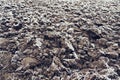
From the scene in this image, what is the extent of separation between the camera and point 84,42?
5133 millimetres

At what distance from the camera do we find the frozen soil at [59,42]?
441 cm

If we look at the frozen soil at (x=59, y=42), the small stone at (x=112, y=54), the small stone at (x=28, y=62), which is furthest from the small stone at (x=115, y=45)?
the small stone at (x=28, y=62)

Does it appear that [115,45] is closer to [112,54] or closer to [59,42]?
[112,54]

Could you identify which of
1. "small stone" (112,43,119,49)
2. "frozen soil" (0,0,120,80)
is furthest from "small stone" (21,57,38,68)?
"small stone" (112,43,119,49)

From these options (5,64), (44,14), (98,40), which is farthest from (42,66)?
(44,14)

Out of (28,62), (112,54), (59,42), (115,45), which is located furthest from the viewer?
(59,42)

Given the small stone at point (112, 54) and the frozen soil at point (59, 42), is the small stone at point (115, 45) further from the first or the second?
the small stone at point (112, 54)

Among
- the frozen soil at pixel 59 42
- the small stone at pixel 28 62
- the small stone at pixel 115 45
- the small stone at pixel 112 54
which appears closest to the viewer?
the frozen soil at pixel 59 42

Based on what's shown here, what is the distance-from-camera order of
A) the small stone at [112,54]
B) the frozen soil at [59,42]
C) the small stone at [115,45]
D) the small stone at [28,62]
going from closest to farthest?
the frozen soil at [59,42]
the small stone at [28,62]
the small stone at [112,54]
the small stone at [115,45]

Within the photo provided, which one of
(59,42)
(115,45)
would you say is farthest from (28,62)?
(115,45)

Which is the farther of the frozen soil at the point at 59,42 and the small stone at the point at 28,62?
the small stone at the point at 28,62

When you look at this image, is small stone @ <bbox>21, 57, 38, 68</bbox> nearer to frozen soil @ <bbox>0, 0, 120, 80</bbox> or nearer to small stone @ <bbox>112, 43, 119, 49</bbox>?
frozen soil @ <bbox>0, 0, 120, 80</bbox>

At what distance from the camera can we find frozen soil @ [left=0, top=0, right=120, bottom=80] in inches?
174

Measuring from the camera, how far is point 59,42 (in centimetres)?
514
